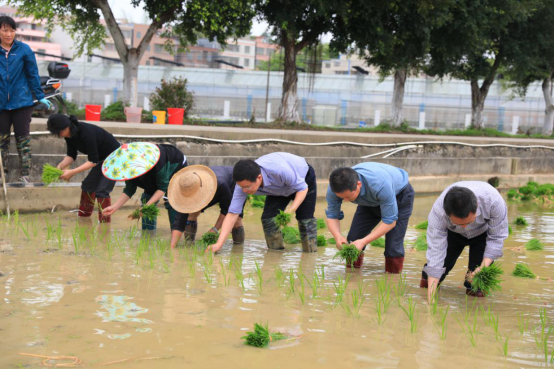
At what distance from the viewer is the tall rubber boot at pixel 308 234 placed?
5.89m

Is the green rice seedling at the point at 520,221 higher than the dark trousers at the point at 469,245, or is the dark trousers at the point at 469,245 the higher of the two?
the dark trousers at the point at 469,245

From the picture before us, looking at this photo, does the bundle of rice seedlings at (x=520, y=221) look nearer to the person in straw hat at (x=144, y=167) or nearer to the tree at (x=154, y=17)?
the person in straw hat at (x=144, y=167)

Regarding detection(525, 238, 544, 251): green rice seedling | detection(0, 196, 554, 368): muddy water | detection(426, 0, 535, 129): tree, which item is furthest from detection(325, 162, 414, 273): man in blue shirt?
detection(426, 0, 535, 129): tree

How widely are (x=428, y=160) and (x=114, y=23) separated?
813cm

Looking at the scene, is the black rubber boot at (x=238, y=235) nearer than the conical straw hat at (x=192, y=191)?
No

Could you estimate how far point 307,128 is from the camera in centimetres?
1725

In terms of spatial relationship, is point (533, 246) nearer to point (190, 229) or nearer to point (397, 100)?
point (190, 229)

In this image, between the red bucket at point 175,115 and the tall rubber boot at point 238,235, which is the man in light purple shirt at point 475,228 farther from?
the red bucket at point 175,115

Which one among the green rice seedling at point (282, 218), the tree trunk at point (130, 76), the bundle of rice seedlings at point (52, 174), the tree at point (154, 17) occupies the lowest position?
the green rice seedling at point (282, 218)

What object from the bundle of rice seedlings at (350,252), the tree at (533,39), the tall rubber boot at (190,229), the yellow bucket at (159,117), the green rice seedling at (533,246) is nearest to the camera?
the bundle of rice seedlings at (350,252)

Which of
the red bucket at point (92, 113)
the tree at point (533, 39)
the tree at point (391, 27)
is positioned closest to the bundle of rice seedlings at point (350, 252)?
the red bucket at point (92, 113)

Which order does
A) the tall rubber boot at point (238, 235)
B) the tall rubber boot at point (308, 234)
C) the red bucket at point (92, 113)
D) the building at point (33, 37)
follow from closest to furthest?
the tall rubber boot at point (308, 234), the tall rubber boot at point (238, 235), the red bucket at point (92, 113), the building at point (33, 37)

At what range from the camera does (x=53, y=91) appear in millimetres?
12219

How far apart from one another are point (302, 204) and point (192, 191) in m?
1.04
